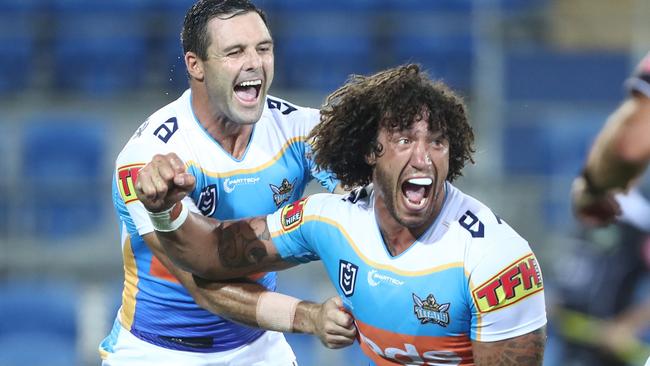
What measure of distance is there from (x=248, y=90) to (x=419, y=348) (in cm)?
128

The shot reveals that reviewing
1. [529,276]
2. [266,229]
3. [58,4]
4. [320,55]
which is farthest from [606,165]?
[58,4]

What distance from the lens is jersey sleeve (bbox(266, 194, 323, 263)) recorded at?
437 centimetres

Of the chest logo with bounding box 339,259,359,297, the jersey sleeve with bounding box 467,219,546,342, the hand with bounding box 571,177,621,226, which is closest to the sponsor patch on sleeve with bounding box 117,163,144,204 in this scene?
the chest logo with bounding box 339,259,359,297

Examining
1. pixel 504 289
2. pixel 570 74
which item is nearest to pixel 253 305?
pixel 504 289

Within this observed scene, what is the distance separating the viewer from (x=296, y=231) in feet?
14.4

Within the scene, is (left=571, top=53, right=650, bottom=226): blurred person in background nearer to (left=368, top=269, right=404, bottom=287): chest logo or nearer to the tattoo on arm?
(left=368, top=269, right=404, bottom=287): chest logo

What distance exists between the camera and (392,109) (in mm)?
4113

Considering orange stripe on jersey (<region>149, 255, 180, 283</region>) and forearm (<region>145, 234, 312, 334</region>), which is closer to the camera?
forearm (<region>145, 234, 312, 334</region>)

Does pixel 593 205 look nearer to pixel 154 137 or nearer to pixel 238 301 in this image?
pixel 238 301

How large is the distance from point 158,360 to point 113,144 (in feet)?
19.4

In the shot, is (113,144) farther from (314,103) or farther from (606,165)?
(606,165)

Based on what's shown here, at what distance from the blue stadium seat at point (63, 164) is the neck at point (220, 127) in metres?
5.51

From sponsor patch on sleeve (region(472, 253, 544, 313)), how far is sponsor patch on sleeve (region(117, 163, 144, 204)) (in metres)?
1.40

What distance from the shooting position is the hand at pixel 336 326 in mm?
4230
